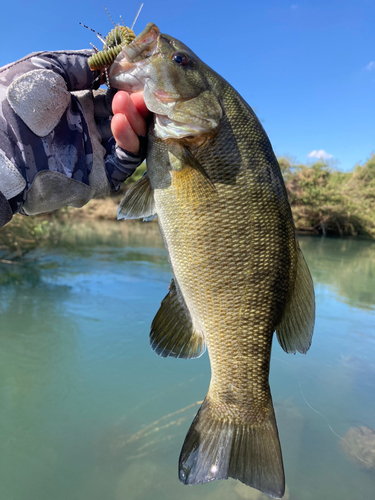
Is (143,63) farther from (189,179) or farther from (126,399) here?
(126,399)

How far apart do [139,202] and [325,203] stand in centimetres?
2935

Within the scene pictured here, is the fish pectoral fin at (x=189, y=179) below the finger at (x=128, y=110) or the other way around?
below

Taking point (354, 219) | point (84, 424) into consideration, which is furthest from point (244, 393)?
point (354, 219)

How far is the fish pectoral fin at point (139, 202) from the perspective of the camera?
1.69 meters

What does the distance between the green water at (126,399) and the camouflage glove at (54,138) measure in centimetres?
307

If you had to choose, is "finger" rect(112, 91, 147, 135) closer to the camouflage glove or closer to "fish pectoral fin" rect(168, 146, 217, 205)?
the camouflage glove

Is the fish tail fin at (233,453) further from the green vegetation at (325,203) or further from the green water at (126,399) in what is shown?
the green vegetation at (325,203)

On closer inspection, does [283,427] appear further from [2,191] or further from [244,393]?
[2,191]

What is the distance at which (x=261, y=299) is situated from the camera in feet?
5.36

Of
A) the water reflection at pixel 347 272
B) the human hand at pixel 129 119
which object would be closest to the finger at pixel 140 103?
the human hand at pixel 129 119

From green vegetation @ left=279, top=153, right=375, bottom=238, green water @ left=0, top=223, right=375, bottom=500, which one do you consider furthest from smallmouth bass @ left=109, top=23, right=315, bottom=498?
green vegetation @ left=279, top=153, right=375, bottom=238

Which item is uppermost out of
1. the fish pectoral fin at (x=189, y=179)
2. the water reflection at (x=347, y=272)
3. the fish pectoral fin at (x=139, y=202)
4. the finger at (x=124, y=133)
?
the finger at (x=124, y=133)

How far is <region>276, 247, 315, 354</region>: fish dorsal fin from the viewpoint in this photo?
173 cm

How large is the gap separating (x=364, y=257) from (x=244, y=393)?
19.2 meters
